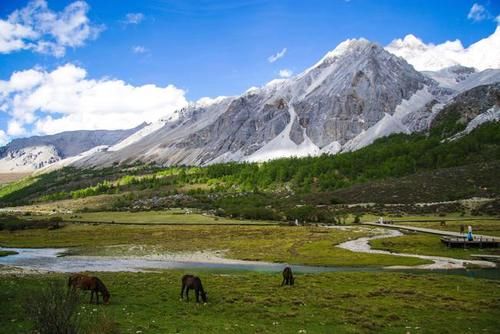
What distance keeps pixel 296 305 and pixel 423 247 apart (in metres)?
47.6

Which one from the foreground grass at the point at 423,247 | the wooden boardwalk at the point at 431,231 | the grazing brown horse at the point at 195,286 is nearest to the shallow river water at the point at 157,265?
the foreground grass at the point at 423,247

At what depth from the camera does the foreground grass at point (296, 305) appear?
27.1m

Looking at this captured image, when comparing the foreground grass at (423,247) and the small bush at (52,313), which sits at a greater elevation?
the small bush at (52,313)

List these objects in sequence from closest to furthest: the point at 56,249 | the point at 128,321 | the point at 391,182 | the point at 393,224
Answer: the point at 128,321, the point at 56,249, the point at 393,224, the point at 391,182

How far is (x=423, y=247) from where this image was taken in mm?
74500

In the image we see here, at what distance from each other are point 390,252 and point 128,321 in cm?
5309

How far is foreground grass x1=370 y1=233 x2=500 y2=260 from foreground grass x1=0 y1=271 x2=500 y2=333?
23823 millimetres

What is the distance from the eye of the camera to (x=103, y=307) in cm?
3092

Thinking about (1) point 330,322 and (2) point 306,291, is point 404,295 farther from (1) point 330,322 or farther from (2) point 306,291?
(1) point 330,322

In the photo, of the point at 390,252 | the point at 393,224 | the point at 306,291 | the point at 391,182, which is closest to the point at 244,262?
the point at 390,252

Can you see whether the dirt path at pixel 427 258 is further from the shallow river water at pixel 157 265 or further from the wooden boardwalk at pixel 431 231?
the wooden boardwalk at pixel 431 231

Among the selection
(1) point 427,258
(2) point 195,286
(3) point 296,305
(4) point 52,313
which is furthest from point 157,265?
(4) point 52,313

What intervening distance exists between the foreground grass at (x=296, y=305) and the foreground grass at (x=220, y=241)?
69.2ft

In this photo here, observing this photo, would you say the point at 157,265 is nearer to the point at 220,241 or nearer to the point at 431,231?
the point at 220,241
